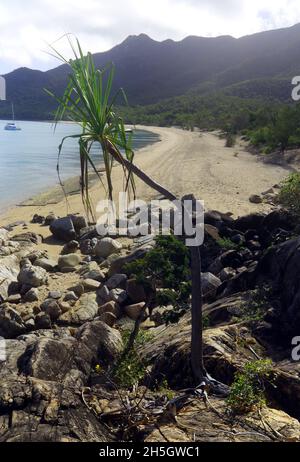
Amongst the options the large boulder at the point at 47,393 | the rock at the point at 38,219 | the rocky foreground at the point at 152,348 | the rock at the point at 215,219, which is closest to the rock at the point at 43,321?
the rocky foreground at the point at 152,348

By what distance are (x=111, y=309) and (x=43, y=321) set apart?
104 cm

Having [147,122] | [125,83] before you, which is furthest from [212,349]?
[125,83]

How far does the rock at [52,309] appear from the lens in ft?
23.6

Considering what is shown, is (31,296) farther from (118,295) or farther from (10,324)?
(118,295)

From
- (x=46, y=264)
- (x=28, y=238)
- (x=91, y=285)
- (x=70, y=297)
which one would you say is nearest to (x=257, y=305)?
(x=70, y=297)

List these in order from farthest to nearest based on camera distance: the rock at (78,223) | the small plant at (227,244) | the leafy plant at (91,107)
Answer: the rock at (78,223) → the small plant at (227,244) → the leafy plant at (91,107)

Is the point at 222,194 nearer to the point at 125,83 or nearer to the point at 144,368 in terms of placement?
the point at 144,368

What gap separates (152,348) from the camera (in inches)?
191

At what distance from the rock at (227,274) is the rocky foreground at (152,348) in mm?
18

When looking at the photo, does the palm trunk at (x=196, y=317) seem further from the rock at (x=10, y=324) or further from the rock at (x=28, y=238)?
the rock at (x=28, y=238)

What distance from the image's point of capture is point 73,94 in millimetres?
3230

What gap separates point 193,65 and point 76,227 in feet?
489

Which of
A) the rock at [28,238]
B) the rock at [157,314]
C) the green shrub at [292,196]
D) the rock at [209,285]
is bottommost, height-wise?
the rock at [28,238]

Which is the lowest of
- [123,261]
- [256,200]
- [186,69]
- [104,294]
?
[104,294]
